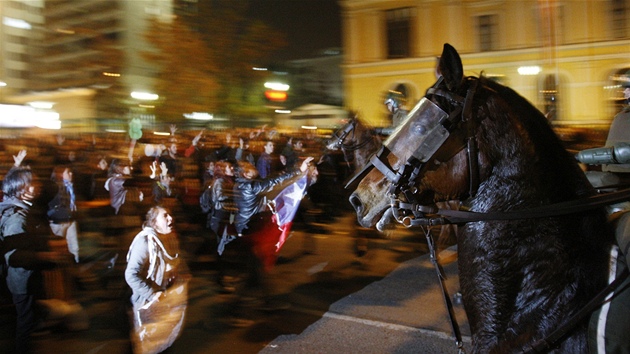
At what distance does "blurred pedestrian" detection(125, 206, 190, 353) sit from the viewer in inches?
180

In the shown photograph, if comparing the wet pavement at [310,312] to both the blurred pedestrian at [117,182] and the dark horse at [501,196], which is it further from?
the dark horse at [501,196]

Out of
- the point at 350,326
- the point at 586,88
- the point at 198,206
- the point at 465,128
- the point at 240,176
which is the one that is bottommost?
the point at 350,326

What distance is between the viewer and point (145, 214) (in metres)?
6.39

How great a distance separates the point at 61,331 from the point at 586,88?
2691 cm

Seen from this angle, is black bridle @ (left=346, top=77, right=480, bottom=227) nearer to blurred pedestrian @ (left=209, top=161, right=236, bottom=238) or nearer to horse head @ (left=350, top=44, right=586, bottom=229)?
horse head @ (left=350, top=44, right=586, bottom=229)

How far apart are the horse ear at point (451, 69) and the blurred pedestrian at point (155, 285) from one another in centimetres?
334

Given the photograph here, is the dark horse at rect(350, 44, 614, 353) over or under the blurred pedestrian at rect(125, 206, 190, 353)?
over

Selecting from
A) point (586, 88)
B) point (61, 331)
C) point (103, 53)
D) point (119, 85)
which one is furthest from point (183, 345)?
point (586, 88)

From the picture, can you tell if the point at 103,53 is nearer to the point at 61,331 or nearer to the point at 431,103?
the point at 61,331

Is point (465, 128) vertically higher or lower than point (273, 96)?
lower

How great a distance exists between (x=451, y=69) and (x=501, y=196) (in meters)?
0.60

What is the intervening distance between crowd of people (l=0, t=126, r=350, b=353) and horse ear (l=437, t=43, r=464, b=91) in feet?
11.0

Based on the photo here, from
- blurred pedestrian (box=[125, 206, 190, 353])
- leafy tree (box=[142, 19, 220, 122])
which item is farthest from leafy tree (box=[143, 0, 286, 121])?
blurred pedestrian (box=[125, 206, 190, 353])

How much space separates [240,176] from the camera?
6980 millimetres
